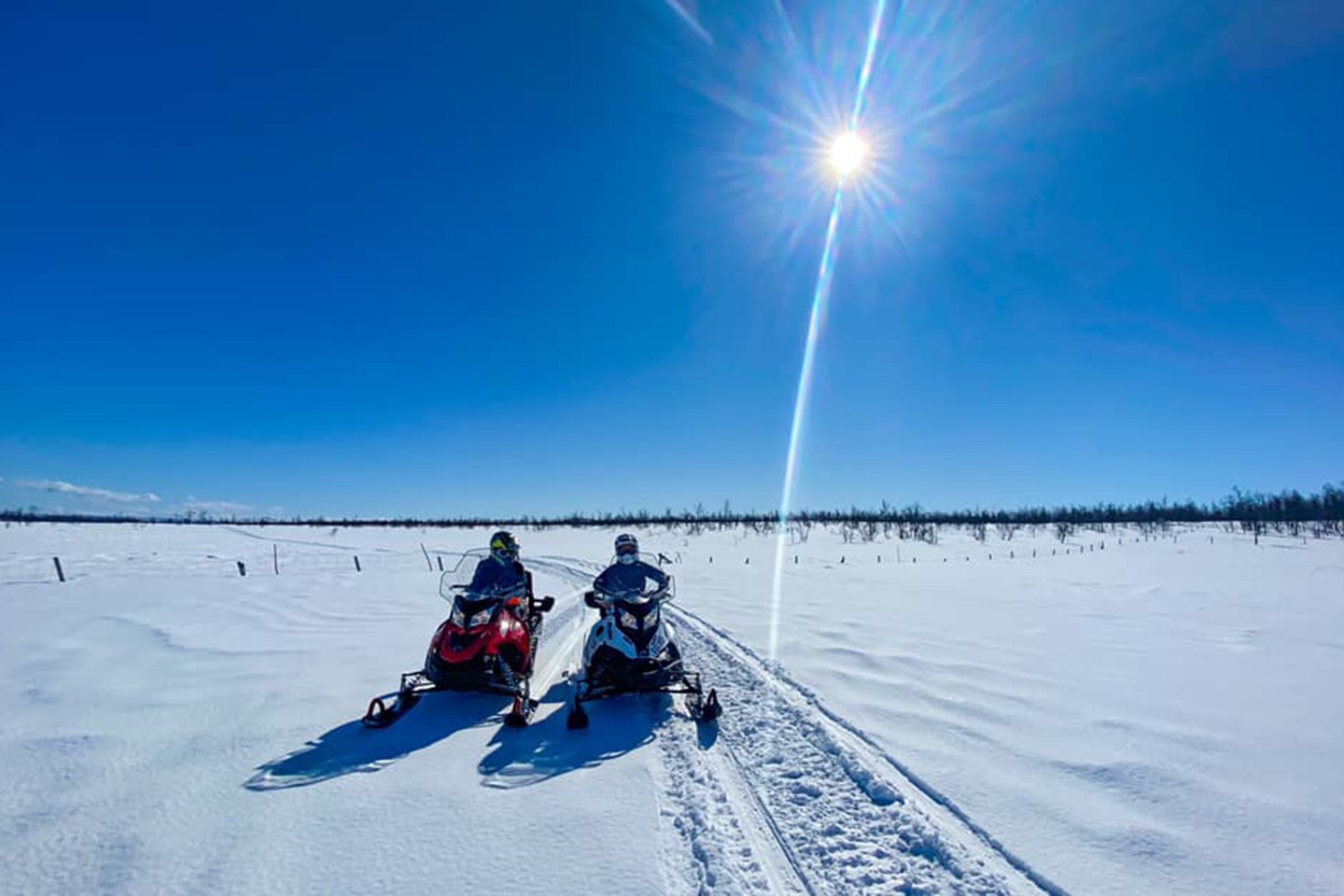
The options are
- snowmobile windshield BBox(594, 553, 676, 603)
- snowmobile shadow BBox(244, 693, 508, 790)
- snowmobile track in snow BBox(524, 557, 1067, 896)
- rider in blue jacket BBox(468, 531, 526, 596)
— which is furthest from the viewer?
rider in blue jacket BBox(468, 531, 526, 596)

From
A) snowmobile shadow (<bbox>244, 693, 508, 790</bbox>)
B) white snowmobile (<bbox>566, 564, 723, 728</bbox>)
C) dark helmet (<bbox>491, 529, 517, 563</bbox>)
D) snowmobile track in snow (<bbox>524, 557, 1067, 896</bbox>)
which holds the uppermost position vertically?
dark helmet (<bbox>491, 529, 517, 563</bbox>)

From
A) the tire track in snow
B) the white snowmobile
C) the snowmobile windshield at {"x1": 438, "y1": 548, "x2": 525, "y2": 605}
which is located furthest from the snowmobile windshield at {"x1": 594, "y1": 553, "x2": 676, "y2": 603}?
the tire track in snow

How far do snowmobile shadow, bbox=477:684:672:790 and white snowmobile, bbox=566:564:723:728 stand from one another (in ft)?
0.68

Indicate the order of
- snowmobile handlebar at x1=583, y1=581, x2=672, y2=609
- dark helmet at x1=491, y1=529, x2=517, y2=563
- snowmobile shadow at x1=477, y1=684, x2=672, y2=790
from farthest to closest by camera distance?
dark helmet at x1=491, y1=529, x2=517, y2=563
snowmobile handlebar at x1=583, y1=581, x2=672, y2=609
snowmobile shadow at x1=477, y1=684, x2=672, y2=790

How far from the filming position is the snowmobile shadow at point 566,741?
15.3 feet

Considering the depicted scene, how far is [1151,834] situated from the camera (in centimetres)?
364

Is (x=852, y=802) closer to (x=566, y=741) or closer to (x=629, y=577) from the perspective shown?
(x=566, y=741)

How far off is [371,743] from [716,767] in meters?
3.01

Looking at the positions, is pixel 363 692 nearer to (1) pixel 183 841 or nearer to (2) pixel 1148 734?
(1) pixel 183 841

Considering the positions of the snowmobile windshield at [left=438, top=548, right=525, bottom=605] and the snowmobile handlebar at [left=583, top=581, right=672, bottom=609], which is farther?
the snowmobile windshield at [left=438, top=548, right=525, bottom=605]

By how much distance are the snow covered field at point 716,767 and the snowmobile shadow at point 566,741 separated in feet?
0.11

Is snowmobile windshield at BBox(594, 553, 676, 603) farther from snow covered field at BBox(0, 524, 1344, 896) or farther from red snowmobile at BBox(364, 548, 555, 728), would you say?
snow covered field at BBox(0, 524, 1344, 896)

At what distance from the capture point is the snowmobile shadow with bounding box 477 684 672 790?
466 centimetres

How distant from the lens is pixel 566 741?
17.5ft
